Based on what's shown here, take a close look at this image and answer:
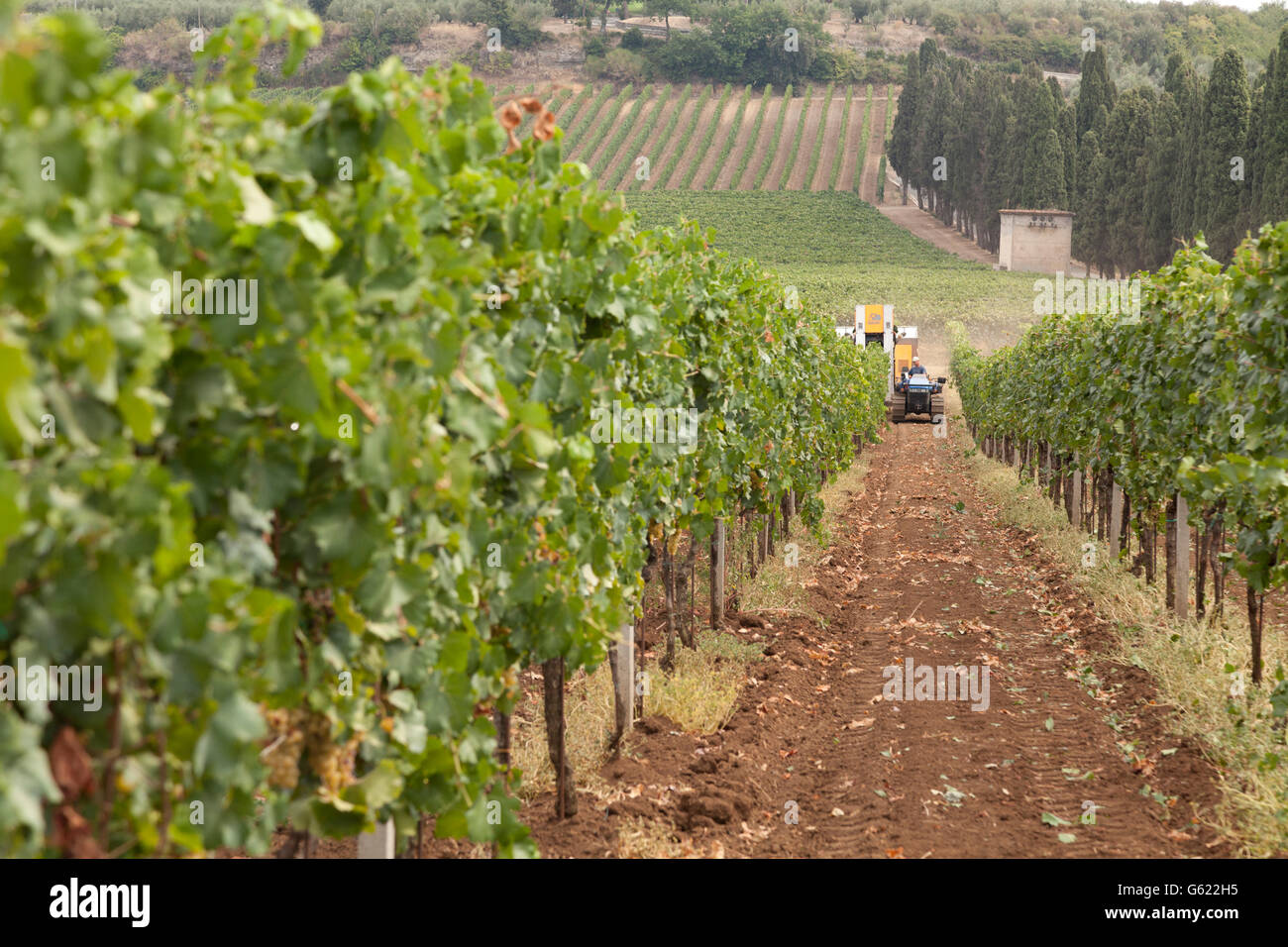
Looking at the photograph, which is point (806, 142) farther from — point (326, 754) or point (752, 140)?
point (326, 754)

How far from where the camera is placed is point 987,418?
959 inches

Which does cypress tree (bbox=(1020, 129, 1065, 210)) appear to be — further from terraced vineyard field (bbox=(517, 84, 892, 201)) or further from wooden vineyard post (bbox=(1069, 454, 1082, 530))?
wooden vineyard post (bbox=(1069, 454, 1082, 530))

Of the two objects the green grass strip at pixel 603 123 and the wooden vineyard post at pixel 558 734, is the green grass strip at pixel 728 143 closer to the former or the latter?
the green grass strip at pixel 603 123

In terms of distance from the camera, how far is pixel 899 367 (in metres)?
39.0

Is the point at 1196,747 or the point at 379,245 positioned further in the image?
the point at 1196,747

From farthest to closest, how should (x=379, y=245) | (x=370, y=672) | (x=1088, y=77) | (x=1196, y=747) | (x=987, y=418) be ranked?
(x=1088, y=77) < (x=987, y=418) < (x=1196, y=747) < (x=370, y=672) < (x=379, y=245)

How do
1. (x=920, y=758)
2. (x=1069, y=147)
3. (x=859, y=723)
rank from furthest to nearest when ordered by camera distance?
(x=1069, y=147)
(x=859, y=723)
(x=920, y=758)

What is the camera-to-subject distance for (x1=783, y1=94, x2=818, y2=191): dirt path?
91.9 metres

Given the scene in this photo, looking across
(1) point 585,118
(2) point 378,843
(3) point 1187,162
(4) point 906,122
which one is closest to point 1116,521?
(2) point 378,843

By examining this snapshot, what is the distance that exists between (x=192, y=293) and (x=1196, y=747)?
6.06 meters

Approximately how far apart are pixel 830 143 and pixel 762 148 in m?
6.55

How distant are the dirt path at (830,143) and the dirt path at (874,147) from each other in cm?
240

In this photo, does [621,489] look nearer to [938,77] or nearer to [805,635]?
[805,635]

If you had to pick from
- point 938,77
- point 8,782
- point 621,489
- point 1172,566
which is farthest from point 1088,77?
point 8,782
